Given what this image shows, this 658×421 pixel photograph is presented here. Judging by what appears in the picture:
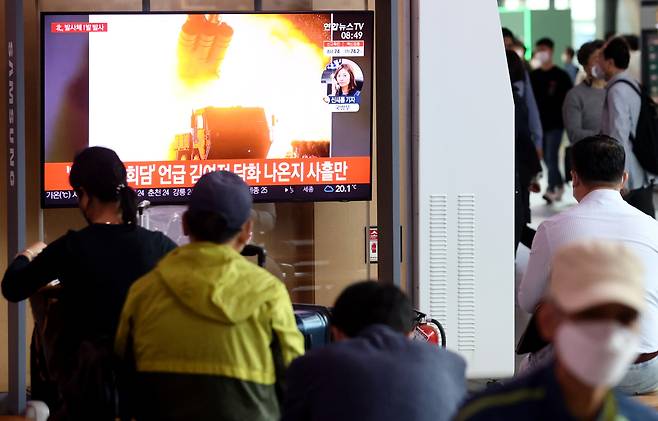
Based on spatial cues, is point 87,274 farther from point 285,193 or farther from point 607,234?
point 285,193

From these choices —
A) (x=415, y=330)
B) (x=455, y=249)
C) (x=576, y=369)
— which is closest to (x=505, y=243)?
(x=455, y=249)

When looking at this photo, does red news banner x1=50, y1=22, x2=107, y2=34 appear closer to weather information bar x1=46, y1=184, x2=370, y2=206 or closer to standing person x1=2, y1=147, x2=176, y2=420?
weather information bar x1=46, y1=184, x2=370, y2=206

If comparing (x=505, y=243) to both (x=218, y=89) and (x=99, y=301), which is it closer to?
(x=218, y=89)

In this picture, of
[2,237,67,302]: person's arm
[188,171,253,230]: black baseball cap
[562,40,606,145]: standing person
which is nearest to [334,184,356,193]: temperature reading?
[2,237,67,302]: person's arm

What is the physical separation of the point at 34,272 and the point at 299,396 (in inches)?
42.0

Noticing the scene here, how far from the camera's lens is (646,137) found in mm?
7551

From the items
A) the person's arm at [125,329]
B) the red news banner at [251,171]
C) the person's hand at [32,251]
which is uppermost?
the red news banner at [251,171]

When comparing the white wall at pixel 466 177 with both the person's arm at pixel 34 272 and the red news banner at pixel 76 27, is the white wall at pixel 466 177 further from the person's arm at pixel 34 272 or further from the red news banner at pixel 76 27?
the person's arm at pixel 34 272

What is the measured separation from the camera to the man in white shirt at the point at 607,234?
4223 mm

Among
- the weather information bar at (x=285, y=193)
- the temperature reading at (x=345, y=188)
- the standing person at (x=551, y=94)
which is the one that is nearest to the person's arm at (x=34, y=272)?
the weather information bar at (x=285, y=193)

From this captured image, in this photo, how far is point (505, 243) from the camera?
19.7ft

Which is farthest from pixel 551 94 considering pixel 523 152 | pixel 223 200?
pixel 223 200

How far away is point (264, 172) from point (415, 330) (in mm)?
1325

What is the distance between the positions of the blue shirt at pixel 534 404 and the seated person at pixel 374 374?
0.64 meters
